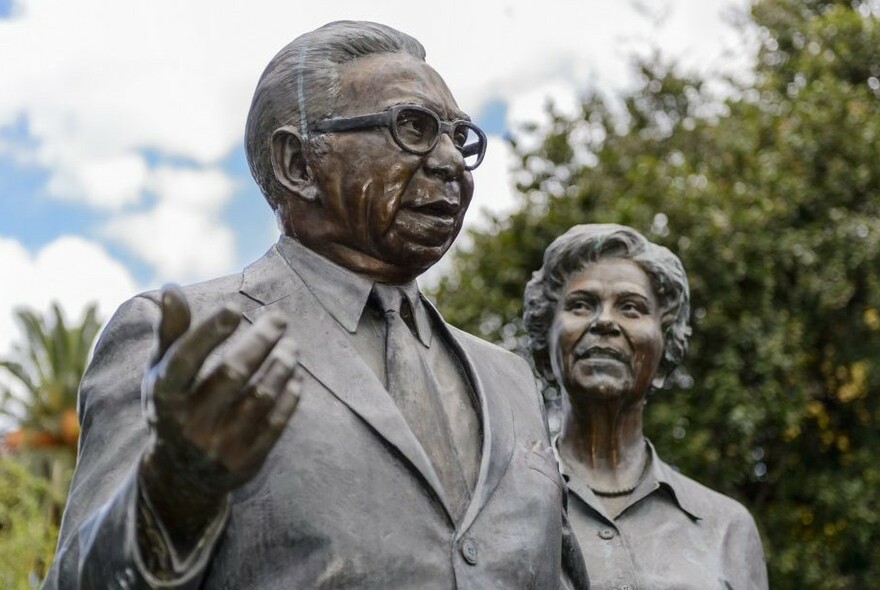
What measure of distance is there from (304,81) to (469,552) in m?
1.18

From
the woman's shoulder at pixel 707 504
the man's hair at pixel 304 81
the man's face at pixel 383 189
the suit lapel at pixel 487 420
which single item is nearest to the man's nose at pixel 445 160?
the man's face at pixel 383 189

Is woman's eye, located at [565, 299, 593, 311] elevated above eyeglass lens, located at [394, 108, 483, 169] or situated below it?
below

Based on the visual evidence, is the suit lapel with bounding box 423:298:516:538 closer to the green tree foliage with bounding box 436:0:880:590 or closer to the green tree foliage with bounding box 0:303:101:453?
the green tree foliage with bounding box 436:0:880:590

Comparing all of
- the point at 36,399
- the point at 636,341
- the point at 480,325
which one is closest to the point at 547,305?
the point at 636,341

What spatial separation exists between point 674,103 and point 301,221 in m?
18.9

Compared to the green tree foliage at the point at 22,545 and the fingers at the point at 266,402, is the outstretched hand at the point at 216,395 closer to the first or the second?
the fingers at the point at 266,402

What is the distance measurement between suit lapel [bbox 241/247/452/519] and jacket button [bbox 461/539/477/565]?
7 centimetres

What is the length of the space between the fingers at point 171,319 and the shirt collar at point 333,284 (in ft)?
2.78

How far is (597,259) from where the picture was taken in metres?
6.10

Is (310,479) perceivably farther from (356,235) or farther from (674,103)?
(674,103)

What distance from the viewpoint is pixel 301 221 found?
392cm

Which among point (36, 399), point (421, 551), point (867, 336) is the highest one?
point (421, 551)

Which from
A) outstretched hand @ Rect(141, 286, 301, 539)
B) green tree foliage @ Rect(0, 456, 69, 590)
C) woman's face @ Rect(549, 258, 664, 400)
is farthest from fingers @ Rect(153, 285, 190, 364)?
green tree foliage @ Rect(0, 456, 69, 590)

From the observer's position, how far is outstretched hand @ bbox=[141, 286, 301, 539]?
9.59 ft
